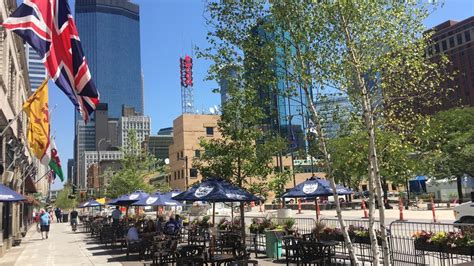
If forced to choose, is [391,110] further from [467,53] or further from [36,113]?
[467,53]

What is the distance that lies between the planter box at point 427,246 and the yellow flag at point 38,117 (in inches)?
592

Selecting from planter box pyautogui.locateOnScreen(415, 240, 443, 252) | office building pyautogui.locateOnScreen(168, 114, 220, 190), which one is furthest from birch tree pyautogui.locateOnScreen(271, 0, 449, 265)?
office building pyautogui.locateOnScreen(168, 114, 220, 190)

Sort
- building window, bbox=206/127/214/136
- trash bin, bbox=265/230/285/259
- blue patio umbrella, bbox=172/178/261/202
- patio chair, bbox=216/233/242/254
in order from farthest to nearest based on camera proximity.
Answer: building window, bbox=206/127/214/136 → trash bin, bbox=265/230/285/259 → patio chair, bbox=216/233/242/254 → blue patio umbrella, bbox=172/178/261/202

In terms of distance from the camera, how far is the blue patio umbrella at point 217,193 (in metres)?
13.3

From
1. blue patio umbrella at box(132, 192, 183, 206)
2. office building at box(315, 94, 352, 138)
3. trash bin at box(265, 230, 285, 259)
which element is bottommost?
trash bin at box(265, 230, 285, 259)

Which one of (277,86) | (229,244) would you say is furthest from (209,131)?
(277,86)

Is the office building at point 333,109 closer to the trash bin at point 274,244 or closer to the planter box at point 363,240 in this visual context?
the planter box at point 363,240

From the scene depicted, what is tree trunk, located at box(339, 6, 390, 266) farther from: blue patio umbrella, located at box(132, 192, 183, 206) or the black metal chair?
blue patio umbrella, located at box(132, 192, 183, 206)

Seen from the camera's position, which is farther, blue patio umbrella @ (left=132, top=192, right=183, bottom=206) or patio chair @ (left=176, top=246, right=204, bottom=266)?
blue patio umbrella @ (left=132, top=192, right=183, bottom=206)

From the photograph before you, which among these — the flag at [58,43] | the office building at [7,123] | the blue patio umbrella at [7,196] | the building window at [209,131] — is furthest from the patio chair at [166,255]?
the building window at [209,131]

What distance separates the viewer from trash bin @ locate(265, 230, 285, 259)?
15.6 m

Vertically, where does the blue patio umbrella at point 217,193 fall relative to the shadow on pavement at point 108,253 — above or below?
above

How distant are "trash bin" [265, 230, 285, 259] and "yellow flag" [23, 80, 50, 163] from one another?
428 inches

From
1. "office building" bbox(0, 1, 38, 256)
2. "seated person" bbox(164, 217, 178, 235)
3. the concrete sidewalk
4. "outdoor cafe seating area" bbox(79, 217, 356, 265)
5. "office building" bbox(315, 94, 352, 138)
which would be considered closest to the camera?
"office building" bbox(315, 94, 352, 138)
